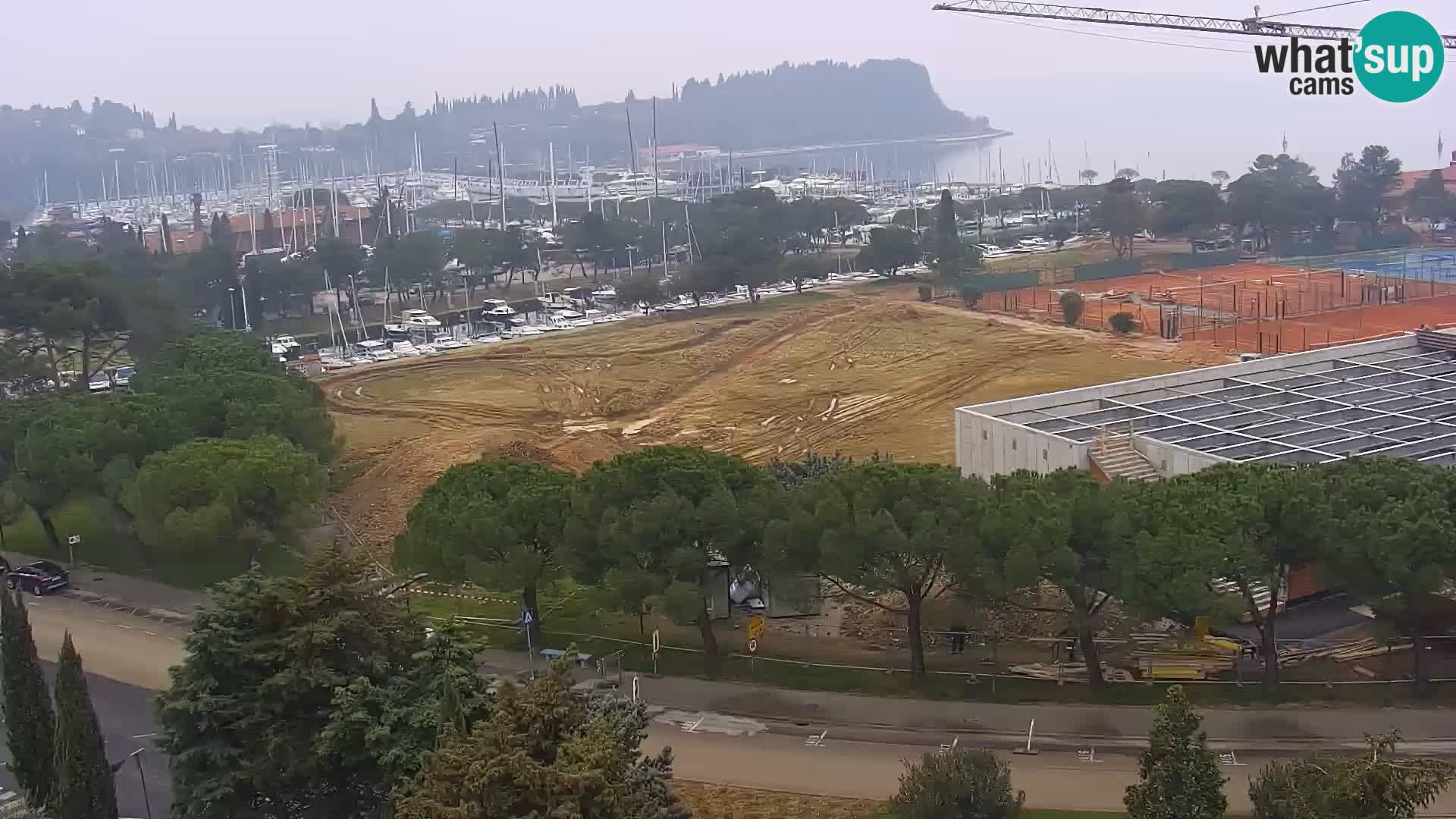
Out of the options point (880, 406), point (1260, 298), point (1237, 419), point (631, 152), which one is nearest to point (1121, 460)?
point (1237, 419)

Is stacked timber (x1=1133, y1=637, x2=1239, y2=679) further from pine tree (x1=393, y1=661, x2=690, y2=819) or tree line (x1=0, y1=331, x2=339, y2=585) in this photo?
tree line (x1=0, y1=331, x2=339, y2=585)

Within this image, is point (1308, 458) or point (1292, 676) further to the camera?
point (1308, 458)

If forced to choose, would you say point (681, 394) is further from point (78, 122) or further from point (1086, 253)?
point (78, 122)

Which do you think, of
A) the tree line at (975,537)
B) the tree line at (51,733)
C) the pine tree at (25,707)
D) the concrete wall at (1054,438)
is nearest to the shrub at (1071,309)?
the concrete wall at (1054,438)

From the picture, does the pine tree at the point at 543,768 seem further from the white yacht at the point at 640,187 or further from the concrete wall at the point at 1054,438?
the white yacht at the point at 640,187

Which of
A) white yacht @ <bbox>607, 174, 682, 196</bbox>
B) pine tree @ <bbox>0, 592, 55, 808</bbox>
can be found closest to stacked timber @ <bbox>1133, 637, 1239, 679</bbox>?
pine tree @ <bbox>0, 592, 55, 808</bbox>

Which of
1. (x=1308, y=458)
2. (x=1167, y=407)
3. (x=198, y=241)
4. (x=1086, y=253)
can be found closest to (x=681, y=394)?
(x=1167, y=407)

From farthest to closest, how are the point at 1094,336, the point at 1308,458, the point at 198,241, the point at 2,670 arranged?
1. the point at 198,241
2. the point at 1094,336
3. the point at 1308,458
4. the point at 2,670
